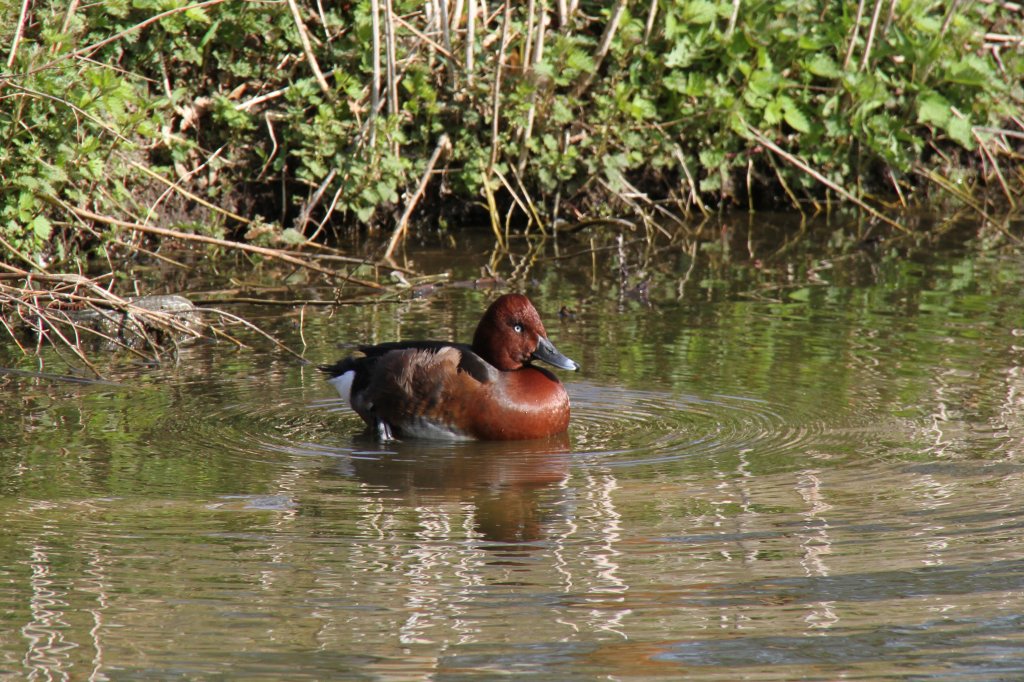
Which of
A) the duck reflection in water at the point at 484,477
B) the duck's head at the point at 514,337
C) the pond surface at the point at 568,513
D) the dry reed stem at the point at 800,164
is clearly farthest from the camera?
the dry reed stem at the point at 800,164

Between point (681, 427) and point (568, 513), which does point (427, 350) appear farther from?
point (568, 513)

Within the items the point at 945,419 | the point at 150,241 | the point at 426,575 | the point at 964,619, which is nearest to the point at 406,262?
the point at 150,241

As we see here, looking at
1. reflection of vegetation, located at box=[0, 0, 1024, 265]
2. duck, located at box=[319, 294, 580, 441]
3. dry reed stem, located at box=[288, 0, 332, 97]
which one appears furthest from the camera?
reflection of vegetation, located at box=[0, 0, 1024, 265]

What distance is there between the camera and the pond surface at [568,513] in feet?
12.0

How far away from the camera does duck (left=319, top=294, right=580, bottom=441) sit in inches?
232

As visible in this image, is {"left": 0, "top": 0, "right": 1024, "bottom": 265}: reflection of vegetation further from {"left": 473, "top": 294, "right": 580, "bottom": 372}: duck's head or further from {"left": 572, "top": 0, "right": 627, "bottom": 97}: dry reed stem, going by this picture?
{"left": 473, "top": 294, "right": 580, "bottom": 372}: duck's head

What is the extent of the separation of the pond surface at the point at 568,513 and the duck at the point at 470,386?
103 mm

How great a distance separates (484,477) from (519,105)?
5029mm

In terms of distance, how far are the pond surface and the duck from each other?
Result: 103 millimetres

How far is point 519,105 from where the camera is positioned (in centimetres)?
995

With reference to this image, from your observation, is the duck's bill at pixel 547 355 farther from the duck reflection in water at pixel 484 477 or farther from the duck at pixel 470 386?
the duck reflection in water at pixel 484 477

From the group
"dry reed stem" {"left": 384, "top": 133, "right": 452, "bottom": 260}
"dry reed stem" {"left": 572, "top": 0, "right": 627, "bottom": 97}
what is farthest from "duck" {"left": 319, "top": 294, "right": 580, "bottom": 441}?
"dry reed stem" {"left": 572, "top": 0, "right": 627, "bottom": 97}

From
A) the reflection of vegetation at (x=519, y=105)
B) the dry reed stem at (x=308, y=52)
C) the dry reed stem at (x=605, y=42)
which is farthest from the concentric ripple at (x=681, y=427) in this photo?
the dry reed stem at (x=605, y=42)

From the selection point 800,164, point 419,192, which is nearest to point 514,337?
point 419,192
